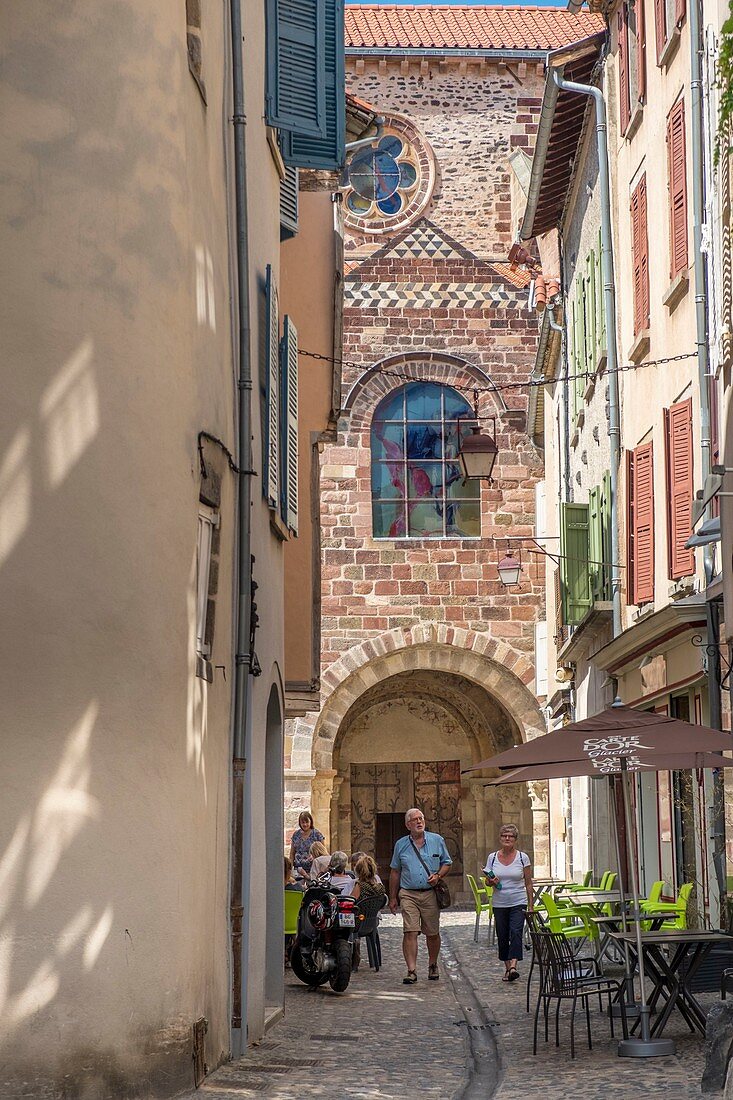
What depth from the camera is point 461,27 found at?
105ft

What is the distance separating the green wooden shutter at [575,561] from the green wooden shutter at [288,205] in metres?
7.78

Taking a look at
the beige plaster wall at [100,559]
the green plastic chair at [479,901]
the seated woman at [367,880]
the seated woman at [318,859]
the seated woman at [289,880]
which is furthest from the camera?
the green plastic chair at [479,901]

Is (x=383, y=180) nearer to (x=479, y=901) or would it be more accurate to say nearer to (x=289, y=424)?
(x=479, y=901)

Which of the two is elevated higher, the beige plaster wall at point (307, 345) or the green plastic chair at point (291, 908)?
the beige plaster wall at point (307, 345)

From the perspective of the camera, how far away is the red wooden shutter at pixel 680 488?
14.3 meters

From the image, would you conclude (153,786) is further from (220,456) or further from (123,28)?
(123,28)

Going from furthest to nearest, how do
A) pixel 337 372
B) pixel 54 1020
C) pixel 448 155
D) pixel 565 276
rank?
1. pixel 448 155
2. pixel 565 276
3. pixel 337 372
4. pixel 54 1020

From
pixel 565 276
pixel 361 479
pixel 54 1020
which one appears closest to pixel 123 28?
pixel 54 1020

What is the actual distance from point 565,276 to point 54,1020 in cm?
1797

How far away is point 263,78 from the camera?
37.9ft

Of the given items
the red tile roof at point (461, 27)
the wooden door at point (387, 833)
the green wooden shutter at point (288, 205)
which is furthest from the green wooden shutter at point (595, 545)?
the red tile roof at point (461, 27)

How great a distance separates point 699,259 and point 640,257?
10.2 feet

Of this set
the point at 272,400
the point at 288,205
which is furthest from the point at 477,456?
the point at 272,400

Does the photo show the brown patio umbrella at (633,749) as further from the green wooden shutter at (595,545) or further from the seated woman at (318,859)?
the green wooden shutter at (595,545)
